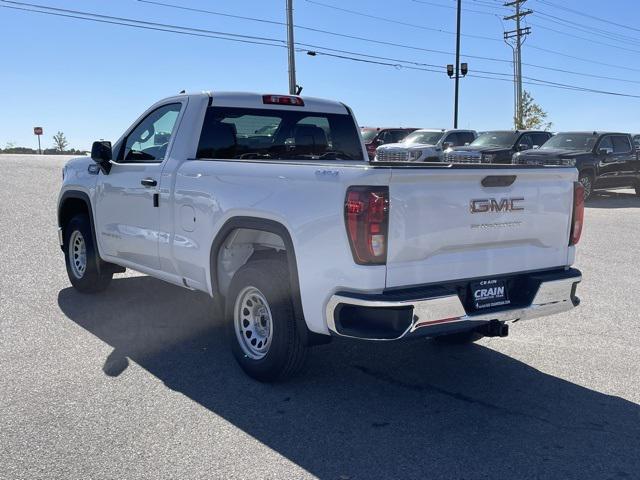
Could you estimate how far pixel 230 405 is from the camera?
4254 mm

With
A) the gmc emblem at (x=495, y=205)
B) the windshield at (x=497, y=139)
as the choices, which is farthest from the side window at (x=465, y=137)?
the gmc emblem at (x=495, y=205)

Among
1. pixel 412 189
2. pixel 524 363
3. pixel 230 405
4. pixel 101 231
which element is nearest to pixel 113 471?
Result: pixel 230 405

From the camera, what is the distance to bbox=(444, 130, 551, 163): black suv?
20.4 metres

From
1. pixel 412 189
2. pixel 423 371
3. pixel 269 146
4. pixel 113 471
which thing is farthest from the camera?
pixel 269 146

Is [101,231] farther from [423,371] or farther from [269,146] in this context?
[423,371]

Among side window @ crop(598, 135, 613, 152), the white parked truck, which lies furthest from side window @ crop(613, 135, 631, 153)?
the white parked truck

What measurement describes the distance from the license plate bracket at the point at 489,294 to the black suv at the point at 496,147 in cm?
1612

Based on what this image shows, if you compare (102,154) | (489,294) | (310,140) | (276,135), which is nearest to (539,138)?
(310,140)

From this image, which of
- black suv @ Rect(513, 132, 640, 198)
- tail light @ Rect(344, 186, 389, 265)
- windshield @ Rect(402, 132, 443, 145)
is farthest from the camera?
windshield @ Rect(402, 132, 443, 145)

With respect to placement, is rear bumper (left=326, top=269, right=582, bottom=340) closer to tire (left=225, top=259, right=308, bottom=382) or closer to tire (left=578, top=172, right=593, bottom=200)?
tire (left=225, top=259, right=308, bottom=382)

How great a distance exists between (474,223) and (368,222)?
77cm

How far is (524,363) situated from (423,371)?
81cm

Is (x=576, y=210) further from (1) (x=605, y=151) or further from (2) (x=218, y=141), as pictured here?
(1) (x=605, y=151)

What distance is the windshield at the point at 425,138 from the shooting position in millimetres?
24219
